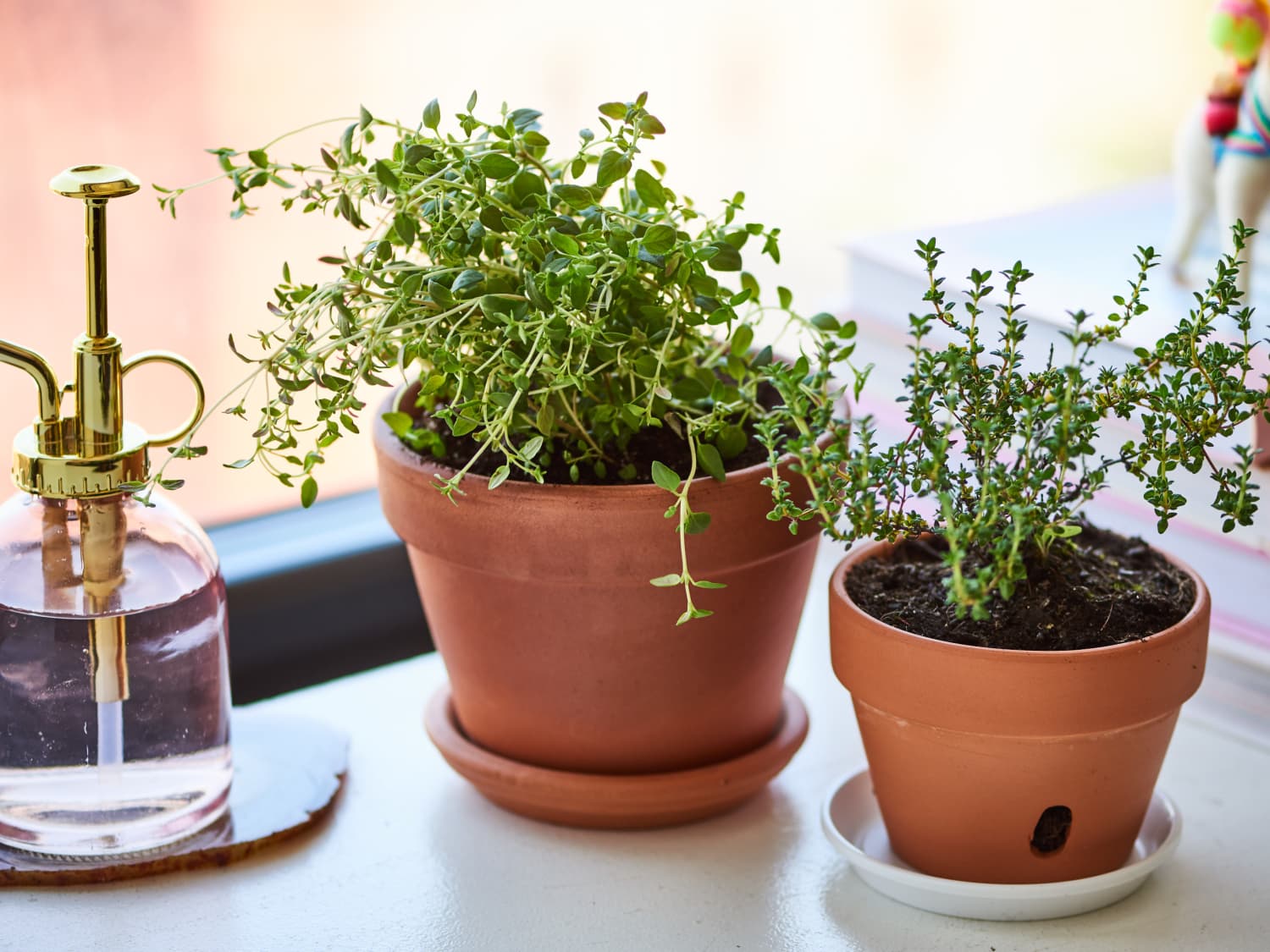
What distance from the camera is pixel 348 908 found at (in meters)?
0.70

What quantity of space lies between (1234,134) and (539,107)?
1.85 feet

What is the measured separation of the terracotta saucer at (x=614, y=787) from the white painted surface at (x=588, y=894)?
0.01 meters

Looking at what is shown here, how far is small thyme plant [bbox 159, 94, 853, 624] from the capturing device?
65 centimetres

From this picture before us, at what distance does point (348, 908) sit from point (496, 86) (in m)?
0.70

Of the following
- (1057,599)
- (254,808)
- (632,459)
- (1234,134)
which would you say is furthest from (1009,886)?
(1234,134)

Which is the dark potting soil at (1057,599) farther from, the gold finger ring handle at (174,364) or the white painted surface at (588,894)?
the gold finger ring handle at (174,364)

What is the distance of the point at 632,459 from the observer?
0.74m

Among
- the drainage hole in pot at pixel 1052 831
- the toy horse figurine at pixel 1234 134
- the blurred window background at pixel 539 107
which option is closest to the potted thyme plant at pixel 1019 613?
the drainage hole in pot at pixel 1052 831

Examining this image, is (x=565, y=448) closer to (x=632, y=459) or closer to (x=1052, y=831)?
(x=632, y=459)

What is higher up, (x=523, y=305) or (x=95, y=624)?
(x=523, y=305)

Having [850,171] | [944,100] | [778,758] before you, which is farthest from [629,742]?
[944,100]

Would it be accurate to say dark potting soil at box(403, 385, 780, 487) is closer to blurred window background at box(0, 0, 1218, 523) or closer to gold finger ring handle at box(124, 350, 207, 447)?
gold finger ring handle at box(124, 350, 207, 447)

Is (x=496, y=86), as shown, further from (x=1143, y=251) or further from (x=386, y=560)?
(x=1143, y=251)

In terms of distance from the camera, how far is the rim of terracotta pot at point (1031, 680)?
24.5 inches
